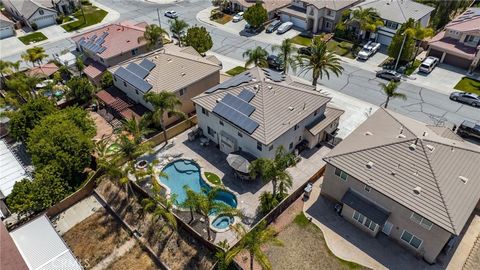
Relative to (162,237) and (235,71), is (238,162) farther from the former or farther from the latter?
(235,71)

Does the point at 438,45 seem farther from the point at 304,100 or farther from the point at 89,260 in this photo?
the point at 89,260

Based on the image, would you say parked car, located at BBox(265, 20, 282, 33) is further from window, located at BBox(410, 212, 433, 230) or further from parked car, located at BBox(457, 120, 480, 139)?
window, located at BBox(410, 212, 433, 230)

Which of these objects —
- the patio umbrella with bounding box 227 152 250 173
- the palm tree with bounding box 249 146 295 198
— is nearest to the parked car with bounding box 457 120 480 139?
the palm tree with bounding box 249 146 295 198

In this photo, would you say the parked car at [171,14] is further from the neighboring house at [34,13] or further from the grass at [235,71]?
the grass at [235,71]

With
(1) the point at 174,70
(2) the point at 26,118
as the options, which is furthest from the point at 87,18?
(1) the point at 174,70

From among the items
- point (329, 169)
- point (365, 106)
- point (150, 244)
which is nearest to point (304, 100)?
point (329, 169)

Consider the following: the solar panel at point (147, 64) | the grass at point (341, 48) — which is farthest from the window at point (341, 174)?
the grass at point (341, 48)
